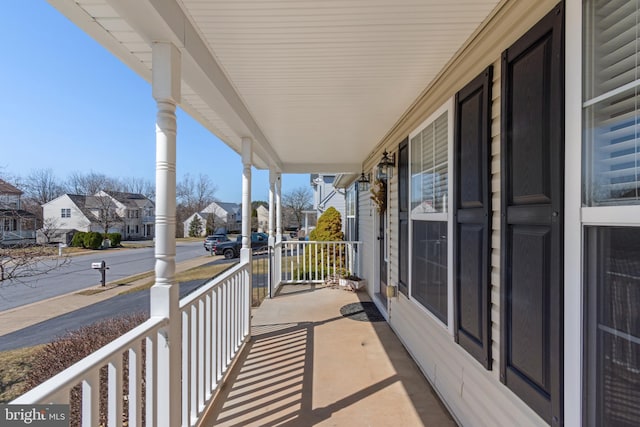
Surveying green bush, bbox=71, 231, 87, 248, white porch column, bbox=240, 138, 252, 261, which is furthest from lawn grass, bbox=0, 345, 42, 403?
green bush, bbox=71, 231, 87, 248

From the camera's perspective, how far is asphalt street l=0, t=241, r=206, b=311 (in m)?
5.12

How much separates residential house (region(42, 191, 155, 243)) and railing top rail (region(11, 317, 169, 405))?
4129 mm

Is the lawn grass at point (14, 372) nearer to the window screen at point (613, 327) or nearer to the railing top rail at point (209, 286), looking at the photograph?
the railing top rail at point (209, 286)

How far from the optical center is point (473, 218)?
2.05m

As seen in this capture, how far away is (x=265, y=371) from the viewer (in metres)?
3.08

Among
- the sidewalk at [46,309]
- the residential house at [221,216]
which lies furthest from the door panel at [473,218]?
the residential house at [221,216]

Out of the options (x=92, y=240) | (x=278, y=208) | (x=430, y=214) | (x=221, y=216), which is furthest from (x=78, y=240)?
(x=221, y=216)

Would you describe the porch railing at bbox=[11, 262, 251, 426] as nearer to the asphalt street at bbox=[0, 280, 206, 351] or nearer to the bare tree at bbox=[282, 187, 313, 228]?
the asphalt street at bbox=[0, 280, 206, 351]

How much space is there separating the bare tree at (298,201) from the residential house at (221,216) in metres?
6.29

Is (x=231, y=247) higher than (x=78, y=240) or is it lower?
lower

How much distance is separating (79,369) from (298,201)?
32.3m

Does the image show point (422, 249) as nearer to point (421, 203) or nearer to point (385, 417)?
point (421, 203)

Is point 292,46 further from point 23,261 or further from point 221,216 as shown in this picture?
point 221,216

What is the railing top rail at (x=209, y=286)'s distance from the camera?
2.15 m
